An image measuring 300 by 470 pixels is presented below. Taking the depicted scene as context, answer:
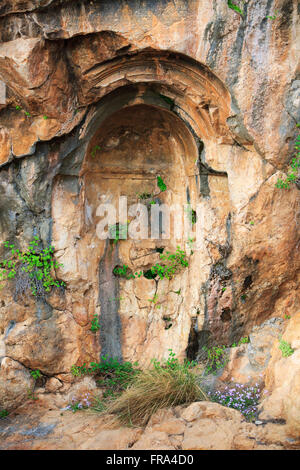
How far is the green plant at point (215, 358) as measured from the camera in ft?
15.5

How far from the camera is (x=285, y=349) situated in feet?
12.8

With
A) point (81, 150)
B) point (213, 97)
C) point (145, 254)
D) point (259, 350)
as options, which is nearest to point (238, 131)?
point (213, 97)

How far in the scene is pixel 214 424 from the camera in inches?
135

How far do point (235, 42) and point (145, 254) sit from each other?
2899 millimetres

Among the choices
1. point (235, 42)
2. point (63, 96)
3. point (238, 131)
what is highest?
point (235, 42)

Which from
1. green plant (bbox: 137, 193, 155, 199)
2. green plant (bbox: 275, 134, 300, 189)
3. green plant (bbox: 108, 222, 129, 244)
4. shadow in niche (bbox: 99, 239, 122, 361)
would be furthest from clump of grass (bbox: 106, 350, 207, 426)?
green plant (bbox: 137, 193, 155, 199)

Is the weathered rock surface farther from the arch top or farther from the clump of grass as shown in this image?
the arch top

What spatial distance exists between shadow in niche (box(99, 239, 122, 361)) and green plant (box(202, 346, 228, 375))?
1.21 meters

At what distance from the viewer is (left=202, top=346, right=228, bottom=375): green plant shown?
4715 millimetres

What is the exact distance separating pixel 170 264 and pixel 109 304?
1008mm

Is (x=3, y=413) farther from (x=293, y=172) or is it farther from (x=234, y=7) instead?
(x=234, y=7)

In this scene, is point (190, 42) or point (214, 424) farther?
point (190, 42)

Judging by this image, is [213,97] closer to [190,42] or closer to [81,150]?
[190,42]
